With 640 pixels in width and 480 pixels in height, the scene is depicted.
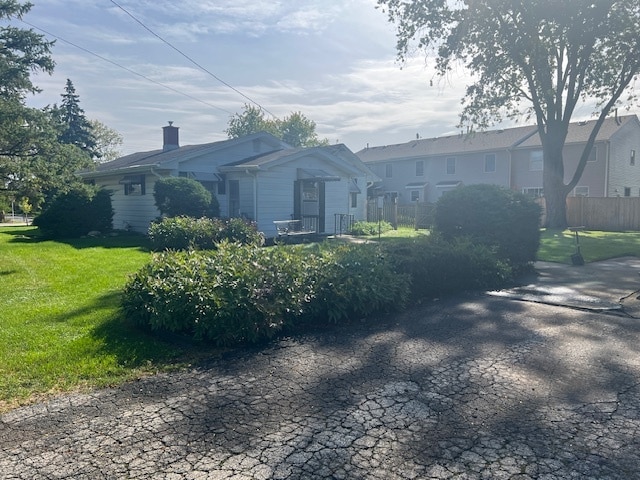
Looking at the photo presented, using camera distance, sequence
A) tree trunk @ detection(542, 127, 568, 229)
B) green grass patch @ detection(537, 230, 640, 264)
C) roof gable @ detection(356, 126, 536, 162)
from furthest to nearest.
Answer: roof gable @ detection(356, 126, 536, 162) < tree trunk @ detection(542, 127, 568, 229) < green grass patch @ detection(537, 230, 640, 264)

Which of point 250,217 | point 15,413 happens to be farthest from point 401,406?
point 250,217

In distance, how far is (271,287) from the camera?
592cm

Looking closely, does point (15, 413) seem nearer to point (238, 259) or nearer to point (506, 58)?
point (238, 259)

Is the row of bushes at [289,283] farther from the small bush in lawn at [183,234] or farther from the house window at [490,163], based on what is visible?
the house window at [490,163]

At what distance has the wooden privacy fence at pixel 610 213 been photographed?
26.0m

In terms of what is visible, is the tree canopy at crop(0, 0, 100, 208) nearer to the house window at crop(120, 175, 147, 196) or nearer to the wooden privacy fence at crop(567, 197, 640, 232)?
the house window at crop(120, 175, 147, 196)

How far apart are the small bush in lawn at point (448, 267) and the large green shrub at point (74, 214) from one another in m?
13.7

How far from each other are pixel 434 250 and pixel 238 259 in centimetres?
363

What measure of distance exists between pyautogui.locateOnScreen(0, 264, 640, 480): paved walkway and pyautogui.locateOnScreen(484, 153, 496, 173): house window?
32793 millimetres

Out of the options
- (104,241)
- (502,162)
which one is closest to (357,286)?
(104,241)

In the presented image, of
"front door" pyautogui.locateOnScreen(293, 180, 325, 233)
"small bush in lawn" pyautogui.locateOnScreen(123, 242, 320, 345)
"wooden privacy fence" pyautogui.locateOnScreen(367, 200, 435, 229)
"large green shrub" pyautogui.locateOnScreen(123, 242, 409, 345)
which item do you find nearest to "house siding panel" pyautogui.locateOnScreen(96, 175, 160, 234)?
"front door" pyautogui.locateOnScreen(293, 180, 325, 233)

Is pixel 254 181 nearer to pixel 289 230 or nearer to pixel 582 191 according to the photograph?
pixel 289 230

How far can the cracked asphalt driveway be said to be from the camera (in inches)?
117

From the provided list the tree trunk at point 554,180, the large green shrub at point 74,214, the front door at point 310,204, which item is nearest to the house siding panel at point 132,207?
the large green shrub at point 74,214
